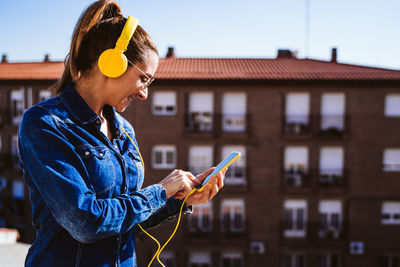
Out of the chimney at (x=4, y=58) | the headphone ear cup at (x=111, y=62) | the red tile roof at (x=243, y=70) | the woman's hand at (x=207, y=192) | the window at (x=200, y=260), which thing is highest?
the chimney at (x=4, y=58)


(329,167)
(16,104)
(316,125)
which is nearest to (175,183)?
(316,125)

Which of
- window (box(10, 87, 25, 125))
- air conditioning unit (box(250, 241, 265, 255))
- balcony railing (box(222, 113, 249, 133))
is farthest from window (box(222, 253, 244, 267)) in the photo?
window (box(10, 87, 25, 125))

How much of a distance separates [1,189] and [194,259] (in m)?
12.1

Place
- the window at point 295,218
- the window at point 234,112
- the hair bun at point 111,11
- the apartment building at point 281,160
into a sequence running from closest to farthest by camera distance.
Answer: the hair bun at point 111,11 < the apartment building at point 281,160 < the window at point 234,112 < the window at point 295,218

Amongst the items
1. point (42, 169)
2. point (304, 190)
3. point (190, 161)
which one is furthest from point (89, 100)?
point (304, 190)

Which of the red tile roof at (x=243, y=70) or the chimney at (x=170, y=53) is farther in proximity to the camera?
the chimney at (x=170, y=53)

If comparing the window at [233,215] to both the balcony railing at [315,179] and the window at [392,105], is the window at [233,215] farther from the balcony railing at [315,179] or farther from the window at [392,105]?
the window at [392,105]

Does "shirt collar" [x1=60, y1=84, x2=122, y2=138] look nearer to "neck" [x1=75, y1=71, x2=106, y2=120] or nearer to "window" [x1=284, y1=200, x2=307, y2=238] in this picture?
"neck" [x1=75, y1=71, x2=106, y2=120]

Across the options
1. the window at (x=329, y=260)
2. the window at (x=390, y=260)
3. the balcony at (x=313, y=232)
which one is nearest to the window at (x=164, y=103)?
the balcony at (x=313, y=232)

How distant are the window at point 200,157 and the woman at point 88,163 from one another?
15.7m

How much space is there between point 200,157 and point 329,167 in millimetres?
6917

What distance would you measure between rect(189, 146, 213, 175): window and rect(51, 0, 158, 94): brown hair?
15911mm

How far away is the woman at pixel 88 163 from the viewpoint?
1.04 meters

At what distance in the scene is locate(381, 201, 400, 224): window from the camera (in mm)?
17344
